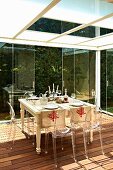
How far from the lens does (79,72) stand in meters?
7.26

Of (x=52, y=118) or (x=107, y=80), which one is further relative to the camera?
(x=107, y=80)

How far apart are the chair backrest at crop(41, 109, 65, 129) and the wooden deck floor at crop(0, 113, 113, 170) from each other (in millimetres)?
572

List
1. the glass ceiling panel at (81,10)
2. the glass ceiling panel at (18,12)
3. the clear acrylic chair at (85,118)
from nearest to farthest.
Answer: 1. the glass ceiling panel at (18,12)
2. the glass ceiling panel at (81,10)
3. the clear acrylic chair at (85,118)

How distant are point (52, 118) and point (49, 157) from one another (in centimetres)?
70

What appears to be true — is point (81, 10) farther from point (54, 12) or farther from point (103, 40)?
point (103, 40)

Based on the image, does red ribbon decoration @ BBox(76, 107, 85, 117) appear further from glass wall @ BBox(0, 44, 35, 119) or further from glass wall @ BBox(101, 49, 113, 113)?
glass wall @ BBox(101, 49, 113, 113)

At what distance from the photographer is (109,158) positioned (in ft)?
11.9

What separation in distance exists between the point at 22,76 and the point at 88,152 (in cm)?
329

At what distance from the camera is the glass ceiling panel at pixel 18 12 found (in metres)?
3.01

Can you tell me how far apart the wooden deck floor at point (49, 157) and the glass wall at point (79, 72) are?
2.79 metres

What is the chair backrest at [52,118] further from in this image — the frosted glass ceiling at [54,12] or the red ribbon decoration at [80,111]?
the frosted glass ceiling at [54,12]

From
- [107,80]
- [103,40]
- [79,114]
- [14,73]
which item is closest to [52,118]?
[79,114]

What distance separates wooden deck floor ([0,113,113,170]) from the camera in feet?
10.8

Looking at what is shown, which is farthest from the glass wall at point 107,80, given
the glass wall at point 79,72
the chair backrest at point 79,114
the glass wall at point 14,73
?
the chair backrest at point 79,114
